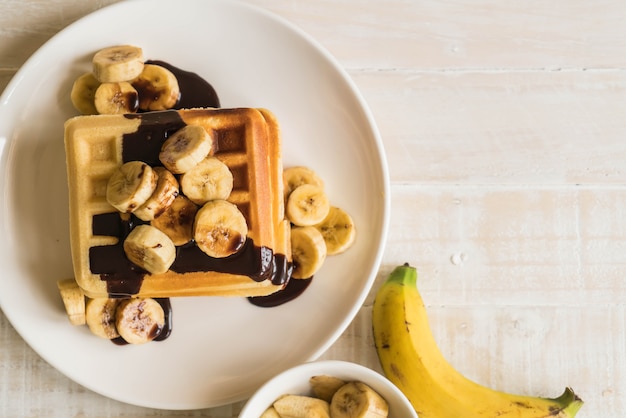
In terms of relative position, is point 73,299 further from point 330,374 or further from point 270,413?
point 330,374

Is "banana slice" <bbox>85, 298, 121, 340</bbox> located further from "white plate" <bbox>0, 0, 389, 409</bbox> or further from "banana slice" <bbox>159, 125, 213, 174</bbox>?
"banana slice" <bbox>159, 125, 213, 174</bbox>

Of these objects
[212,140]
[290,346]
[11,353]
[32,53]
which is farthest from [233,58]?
[11,353]

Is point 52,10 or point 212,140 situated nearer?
A: point 212,140

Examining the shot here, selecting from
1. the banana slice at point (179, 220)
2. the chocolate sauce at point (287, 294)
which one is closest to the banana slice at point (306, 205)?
the chocolate sauce at point (287, 294)

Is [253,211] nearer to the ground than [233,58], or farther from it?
nearer to the ground

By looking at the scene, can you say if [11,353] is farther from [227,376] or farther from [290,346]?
[290,346]

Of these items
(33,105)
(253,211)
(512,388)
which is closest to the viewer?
(253,211)

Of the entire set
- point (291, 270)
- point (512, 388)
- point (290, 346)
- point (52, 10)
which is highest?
point (52, 10)
